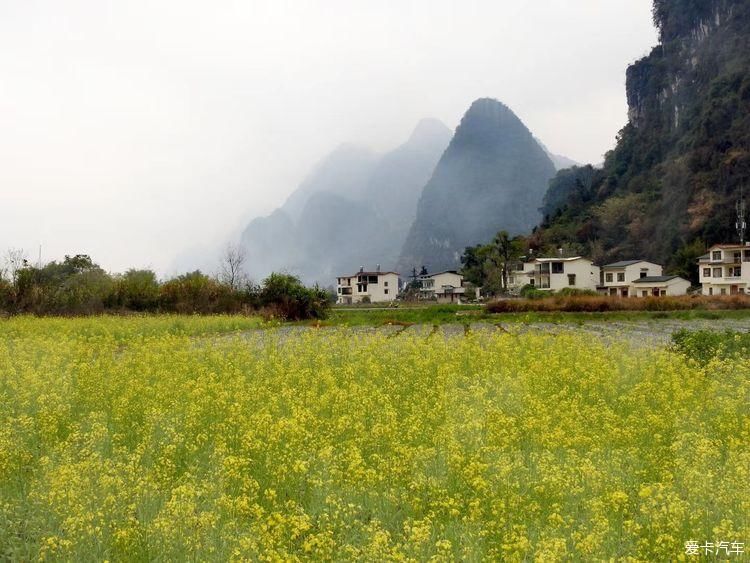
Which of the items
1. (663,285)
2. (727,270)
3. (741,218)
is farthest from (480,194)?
(727,270)

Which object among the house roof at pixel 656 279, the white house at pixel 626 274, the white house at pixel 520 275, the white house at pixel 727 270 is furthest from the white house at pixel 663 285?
the white house at pixel 520 275

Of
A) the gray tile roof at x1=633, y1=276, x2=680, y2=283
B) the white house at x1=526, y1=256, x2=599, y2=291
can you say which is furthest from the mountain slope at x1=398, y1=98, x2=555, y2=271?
the gray tile roof at x1=633, y1=276, x2=680, y2=283

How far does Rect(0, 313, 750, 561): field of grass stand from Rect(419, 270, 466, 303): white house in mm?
72883

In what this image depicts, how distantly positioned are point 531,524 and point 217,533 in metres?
2.12

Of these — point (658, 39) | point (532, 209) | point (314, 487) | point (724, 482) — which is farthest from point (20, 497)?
point (532, 209)

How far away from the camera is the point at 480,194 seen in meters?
179

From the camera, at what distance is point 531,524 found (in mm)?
4289

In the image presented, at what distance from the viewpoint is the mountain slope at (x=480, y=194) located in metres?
164

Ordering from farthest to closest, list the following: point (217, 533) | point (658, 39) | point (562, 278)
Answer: point (658, 39)
point (562, 278)
point (217, 533)

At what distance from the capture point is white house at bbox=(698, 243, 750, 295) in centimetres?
5384

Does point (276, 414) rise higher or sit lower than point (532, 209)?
lower

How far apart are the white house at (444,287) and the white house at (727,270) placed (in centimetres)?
3126

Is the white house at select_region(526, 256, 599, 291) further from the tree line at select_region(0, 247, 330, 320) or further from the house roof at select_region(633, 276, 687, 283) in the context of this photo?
the tree line at select_region(0, 247, 330, 320)

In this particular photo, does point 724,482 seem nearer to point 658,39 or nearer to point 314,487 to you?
point 314,487
